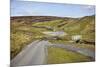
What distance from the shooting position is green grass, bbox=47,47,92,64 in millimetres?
2209

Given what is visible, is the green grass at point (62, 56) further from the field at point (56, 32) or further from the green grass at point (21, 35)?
the green grass at point (21, 35)

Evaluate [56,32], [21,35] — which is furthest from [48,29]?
[21,35]

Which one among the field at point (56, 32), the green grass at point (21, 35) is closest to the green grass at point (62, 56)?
the field at point (56, 32)

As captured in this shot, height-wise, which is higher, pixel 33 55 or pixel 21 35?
pixel 21 35

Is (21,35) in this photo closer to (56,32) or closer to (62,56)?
(56,32)

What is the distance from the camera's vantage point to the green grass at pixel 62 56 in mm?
2209

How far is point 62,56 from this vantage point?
2252 millimetres

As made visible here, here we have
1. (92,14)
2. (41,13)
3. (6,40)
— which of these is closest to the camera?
(6,40)

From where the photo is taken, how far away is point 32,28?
7.04ft

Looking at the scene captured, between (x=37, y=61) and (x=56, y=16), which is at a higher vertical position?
(x=56, y=16)

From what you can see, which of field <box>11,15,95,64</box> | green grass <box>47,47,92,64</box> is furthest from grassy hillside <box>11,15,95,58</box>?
green grass <box>47,47,92,64</box>
